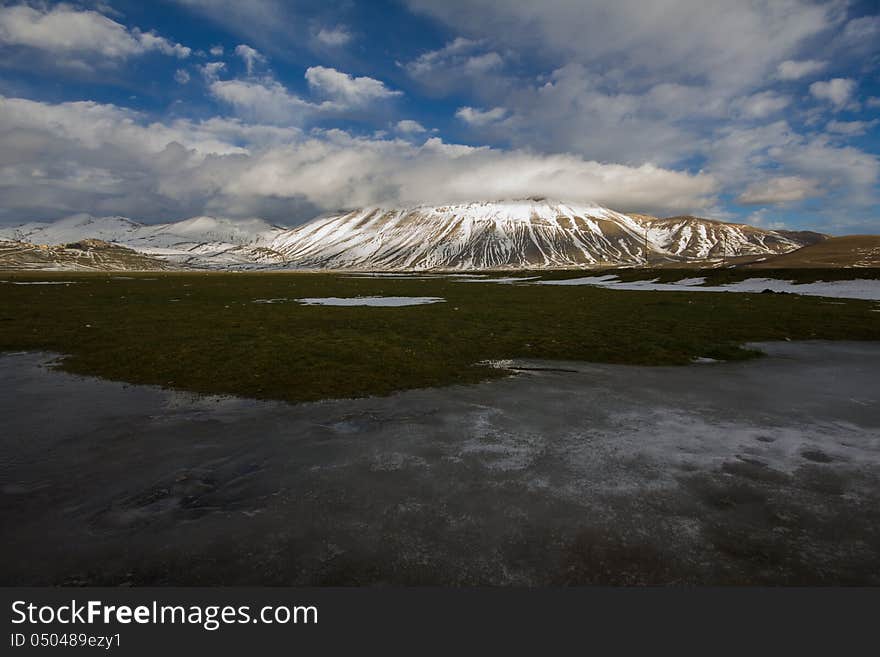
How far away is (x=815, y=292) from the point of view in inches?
2124

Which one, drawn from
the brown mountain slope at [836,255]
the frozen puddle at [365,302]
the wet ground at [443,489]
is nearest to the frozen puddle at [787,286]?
the frozen puddle at [365,302]

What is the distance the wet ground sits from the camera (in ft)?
19.0

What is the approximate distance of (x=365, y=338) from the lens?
2317 cm

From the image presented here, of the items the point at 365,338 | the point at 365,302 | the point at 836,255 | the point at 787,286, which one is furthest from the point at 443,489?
the point at 836,255

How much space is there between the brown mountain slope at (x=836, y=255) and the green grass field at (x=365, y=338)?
100273mm

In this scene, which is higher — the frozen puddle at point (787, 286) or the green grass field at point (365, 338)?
the frozen puddle at point (787, 286)

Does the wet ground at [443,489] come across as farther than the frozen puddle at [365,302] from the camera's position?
No

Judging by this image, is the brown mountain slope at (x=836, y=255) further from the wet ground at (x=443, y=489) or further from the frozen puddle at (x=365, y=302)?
the wet ground at (x=443, y=489)

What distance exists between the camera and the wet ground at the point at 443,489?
5785mm

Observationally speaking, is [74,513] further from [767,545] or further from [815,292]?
[815,292]

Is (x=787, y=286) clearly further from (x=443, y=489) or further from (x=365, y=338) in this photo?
(x=443, y=489)

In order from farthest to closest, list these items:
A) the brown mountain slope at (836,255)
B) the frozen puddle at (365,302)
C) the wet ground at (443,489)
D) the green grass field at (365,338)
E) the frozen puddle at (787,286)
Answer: the brown mountain slope at (836,255) < the frozen puddle at (787,286) < the frozen puddle at (365,302) < the green grass field at (365,338) < the wet ground at (443,489)

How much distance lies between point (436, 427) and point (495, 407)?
2.30 m

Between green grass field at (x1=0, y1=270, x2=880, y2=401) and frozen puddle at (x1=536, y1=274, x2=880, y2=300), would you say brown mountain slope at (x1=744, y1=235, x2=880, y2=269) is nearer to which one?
frozen puddle at (x1=536, y1=274, x2=880, y2=300)
